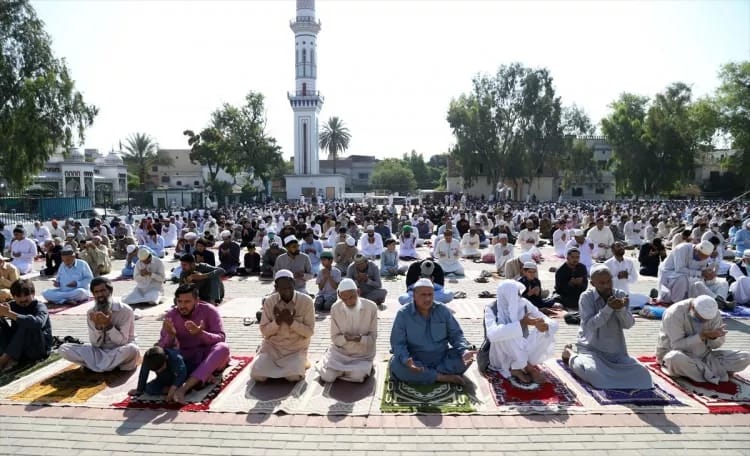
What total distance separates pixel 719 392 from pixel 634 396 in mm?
728

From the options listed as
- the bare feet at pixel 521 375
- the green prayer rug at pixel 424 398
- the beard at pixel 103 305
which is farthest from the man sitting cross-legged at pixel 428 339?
the beard at pixel 103 305

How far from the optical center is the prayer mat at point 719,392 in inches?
159

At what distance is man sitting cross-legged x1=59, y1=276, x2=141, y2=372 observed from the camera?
4855mm

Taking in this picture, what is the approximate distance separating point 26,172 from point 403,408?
66.3ft

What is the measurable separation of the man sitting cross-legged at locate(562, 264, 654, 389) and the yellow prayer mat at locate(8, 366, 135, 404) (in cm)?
412

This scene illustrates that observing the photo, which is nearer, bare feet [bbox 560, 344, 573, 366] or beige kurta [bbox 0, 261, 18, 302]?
bare feet [bbox 560, 344, 573, 366]

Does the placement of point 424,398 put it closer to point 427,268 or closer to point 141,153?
point 427,268

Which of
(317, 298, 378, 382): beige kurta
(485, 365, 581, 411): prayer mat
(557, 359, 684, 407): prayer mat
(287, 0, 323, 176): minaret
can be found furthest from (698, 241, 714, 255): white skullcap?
(287, 0, 323, 176): minaret

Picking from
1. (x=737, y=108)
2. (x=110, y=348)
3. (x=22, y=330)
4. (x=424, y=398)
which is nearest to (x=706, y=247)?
(x=424, y=398)

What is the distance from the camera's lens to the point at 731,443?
3549mm

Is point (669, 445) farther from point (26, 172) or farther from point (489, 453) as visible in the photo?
point (26, 172)

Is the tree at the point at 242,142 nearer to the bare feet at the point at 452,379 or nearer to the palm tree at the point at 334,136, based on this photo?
the palm tree at the point at 334,136

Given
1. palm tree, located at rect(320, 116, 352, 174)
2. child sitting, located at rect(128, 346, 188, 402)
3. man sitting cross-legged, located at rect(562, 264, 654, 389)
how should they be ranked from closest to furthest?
child sitting, located at rect(128, 346, 188, 402) < man sitting cross-legged, located at rect(562, 264, 654, 389) < palm tree, located at rect(320, 116, 352, 174)

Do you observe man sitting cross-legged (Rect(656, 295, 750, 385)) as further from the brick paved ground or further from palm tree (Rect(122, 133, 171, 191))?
palm tree (Rect(122, 133, 171, 191))
